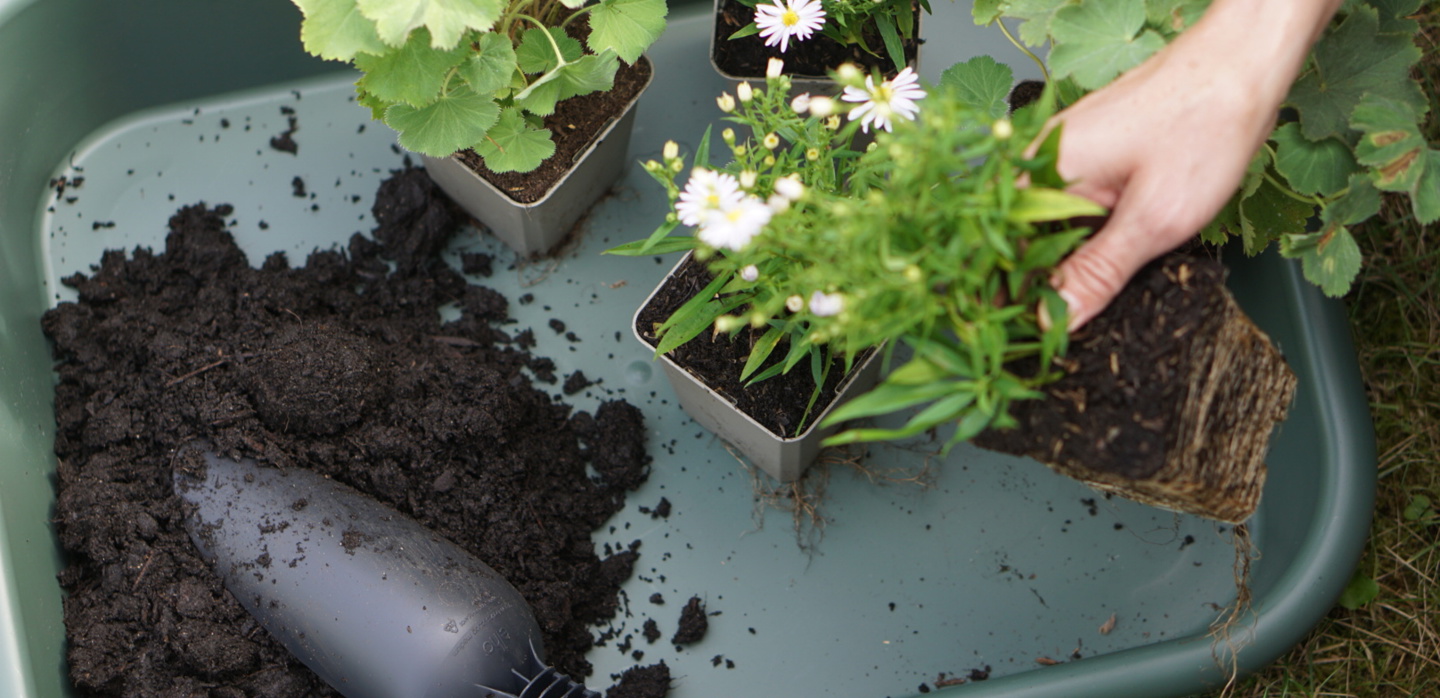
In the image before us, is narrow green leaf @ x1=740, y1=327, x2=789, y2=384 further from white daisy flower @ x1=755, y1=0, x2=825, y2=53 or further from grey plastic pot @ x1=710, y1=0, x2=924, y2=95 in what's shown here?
grey plastic pot @ x1=710, y1=0, x2=924, y2=95

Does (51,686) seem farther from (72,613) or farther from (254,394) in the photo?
(254,394)

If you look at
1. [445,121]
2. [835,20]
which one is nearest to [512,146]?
[445,121]

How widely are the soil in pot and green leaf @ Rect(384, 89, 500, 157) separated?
0.62 m

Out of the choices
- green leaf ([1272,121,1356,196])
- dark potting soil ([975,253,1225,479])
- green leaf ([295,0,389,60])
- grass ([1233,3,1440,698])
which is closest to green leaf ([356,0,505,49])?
green leaf ([295,0,389,60])

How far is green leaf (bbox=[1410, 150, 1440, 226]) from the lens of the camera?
Answer: 33.9 inches

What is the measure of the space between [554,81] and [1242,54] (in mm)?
655

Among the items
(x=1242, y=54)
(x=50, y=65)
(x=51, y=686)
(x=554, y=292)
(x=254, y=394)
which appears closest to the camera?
(x=1242, y=54)

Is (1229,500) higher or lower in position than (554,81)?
lower

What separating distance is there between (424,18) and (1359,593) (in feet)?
4.40

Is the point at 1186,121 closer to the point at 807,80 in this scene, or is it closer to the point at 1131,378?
the point at 1131,378

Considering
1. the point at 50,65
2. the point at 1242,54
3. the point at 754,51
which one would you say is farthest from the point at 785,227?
the point at 50,65

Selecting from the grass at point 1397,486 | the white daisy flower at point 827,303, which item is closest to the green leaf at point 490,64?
the white daisy flower at point 827,303

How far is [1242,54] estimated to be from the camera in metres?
0.76

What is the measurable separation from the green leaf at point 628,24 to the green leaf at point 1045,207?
0.52m
